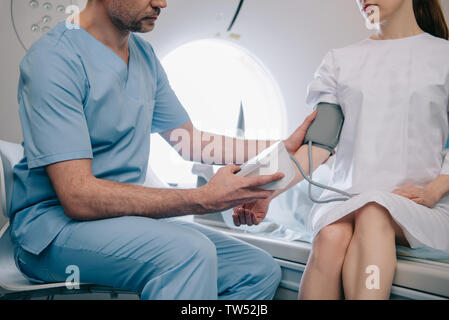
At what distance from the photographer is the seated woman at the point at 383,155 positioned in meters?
0.91

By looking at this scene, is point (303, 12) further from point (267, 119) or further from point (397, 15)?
point (397, 15)

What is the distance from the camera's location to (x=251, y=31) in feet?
6.63

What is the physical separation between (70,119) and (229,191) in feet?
1.36

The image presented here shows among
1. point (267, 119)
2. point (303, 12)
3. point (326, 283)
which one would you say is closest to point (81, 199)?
point (326, 283)

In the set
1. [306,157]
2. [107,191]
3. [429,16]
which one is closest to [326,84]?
[306,157]

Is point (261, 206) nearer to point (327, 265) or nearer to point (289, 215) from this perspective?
point (327, 265)

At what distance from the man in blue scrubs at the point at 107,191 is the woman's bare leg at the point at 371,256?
0.81 feet

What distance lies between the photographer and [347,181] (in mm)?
1227

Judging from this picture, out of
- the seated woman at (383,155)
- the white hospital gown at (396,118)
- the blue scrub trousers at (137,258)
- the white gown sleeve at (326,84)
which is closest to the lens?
the blue scrub trousers at (137,258)

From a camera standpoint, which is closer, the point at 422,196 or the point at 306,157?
the point at 422,196

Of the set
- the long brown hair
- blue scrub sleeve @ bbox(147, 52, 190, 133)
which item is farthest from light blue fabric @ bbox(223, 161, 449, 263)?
the long brown hair

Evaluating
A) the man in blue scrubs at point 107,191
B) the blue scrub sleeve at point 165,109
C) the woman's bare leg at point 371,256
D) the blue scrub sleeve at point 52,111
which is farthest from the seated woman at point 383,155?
the blue scrub sleeve at point 52,111

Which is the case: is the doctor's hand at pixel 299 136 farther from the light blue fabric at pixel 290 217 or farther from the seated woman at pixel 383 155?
the light blue fabric at pixel 290 217

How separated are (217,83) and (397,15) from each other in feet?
3.69
